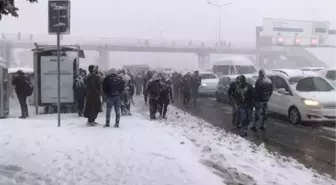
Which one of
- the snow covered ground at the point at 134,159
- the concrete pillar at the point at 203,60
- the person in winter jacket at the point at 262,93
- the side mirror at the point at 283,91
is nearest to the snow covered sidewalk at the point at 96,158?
the snow covered ground at the point at 134,159

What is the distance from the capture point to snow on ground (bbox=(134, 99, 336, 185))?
7012 mm

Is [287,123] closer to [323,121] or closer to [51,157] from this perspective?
[323,121]

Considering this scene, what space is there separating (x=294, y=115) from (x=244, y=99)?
286 cm

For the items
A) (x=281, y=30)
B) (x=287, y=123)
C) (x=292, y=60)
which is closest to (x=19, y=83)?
(x=287, y=123)

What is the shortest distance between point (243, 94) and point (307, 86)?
3.83 metres

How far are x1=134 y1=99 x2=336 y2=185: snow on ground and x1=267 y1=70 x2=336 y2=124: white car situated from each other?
3.42m

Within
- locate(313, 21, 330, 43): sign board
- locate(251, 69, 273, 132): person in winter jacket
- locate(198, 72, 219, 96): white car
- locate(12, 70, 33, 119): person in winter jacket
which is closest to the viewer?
locate(251, 69, 273, 132): person in winter jacket

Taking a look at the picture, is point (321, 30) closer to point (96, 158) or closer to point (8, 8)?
point (96, 158)

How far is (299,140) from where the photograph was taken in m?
10.8

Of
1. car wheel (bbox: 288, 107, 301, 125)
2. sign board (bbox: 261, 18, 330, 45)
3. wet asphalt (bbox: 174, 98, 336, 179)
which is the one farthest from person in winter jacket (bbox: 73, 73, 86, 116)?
sign board (bbox: 261, 18, 330, 45)

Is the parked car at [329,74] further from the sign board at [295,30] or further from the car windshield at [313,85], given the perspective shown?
the sign board at [295,30]

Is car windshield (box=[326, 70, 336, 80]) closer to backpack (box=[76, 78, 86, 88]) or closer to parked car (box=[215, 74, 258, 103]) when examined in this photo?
parked car (box=[215, 74, 258, 103])

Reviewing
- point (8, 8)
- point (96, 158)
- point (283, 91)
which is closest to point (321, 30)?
point (283, 91)

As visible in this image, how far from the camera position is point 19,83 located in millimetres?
14047
